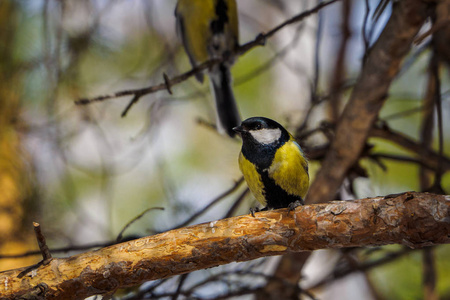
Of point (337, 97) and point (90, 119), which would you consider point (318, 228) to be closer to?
point (337, 97)

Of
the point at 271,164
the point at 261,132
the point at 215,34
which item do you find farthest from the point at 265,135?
the point at 215,34

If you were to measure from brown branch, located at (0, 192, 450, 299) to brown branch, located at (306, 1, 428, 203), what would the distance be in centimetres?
80

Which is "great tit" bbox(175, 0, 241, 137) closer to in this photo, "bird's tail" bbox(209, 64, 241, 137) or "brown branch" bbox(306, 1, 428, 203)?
"bird's tail" bbox(209, 64, 241, 137)

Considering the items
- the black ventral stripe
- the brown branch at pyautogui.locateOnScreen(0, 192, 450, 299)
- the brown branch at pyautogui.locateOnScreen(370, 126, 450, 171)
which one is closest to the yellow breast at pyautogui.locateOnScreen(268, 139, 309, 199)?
the brown branch at pyautogui.locateOnScreen(0, 192, 450, 299)

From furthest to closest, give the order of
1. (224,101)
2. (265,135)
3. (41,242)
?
(224,101), (265,135), (41,242)

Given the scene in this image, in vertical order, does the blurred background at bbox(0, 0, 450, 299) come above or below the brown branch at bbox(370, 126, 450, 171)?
above

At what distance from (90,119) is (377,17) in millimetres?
1876

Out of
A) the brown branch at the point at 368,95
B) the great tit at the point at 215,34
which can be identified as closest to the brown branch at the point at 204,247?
the brown branch at the point at 368,95

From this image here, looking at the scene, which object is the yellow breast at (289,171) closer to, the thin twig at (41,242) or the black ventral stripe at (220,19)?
the thin twig at (41,242)

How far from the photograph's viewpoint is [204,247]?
1.40 metres

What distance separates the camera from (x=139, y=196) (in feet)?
11.5

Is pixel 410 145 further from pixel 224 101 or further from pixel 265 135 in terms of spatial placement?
pixel 224 101

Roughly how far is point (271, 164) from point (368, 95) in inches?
22.3

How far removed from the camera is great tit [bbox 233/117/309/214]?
1802mm
